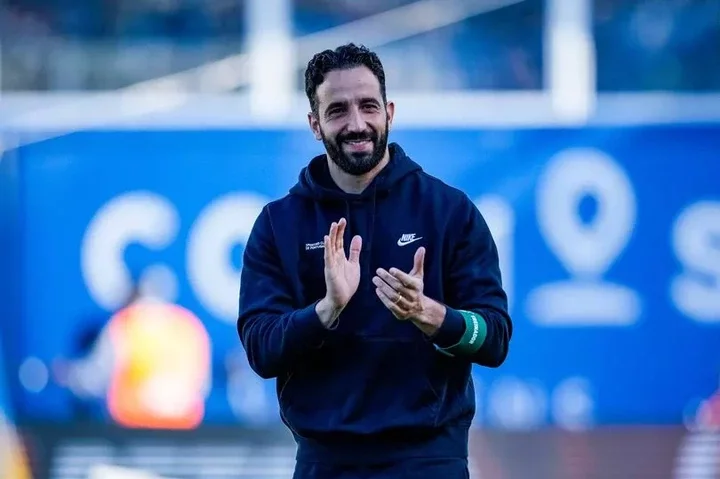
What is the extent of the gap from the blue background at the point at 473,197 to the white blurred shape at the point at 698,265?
0.03m

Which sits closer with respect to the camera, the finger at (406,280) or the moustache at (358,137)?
the finger at (406,280)

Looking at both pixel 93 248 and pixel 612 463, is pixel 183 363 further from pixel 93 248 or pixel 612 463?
pixel 612 463

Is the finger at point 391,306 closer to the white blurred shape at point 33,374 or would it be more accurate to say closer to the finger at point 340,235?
the finger at point 340,235

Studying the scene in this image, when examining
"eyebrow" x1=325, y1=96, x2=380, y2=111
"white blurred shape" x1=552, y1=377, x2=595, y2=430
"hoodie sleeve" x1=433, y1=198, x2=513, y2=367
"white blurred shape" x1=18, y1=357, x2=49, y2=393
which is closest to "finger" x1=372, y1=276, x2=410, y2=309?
"hoodie sleeve" x1=433, y1=198, x2=513, y2=367

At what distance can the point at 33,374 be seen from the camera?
748cm

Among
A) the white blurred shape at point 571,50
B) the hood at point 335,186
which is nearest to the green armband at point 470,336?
the hood at point 335,186

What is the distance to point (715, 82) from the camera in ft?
24.9

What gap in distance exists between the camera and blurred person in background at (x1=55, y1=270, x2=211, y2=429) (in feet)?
24.5

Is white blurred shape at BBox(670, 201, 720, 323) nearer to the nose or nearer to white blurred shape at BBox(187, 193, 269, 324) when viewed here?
white blurred shape at BBox(187, 193, 269, 324)

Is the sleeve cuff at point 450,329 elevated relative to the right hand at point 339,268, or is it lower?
lower

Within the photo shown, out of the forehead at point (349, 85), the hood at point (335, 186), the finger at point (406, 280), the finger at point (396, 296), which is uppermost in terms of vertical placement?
the forehead at point (349, 85)

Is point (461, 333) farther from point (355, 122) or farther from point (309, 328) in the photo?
point (355, 122)

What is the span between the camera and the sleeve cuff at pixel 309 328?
363cm

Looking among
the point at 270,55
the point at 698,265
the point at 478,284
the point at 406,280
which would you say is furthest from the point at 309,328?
the point at 698,265
